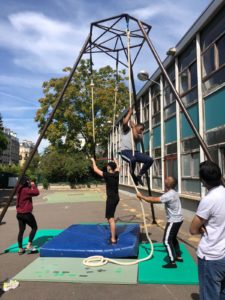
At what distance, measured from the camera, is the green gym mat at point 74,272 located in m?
6.16

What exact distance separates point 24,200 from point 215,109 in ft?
23.9

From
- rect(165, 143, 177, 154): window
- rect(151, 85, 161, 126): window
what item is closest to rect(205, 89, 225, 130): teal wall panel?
rect(165, 143, 177, 154): window

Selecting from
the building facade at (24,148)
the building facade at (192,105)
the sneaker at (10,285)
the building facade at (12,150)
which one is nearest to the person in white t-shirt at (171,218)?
the sneaker at (10,285)

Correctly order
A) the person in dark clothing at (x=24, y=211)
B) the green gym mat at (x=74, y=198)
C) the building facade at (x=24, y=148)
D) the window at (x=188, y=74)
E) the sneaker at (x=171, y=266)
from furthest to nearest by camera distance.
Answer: the building facade at (x=24, y=148), the green gym mat at (x=74, y=198), the window at (x=188, y=74), the person in dark clothing at (x=24, y=211), the sneaker at (x=171, y=266)

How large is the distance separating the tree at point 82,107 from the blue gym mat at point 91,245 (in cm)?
3190

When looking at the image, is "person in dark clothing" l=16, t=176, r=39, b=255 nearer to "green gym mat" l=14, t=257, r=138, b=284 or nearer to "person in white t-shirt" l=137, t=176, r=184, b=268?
"green gym mat" l=14, t=257, r=138, b=284

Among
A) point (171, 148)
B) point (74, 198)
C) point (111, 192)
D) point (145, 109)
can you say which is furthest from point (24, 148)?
point (111, 192)

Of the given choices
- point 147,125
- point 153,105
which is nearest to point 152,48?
point 153,105

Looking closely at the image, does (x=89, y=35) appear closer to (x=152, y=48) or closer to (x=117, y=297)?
(x=152, y=48)

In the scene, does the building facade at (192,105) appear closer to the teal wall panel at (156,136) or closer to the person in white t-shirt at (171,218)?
the teal wall panel at (156,136)

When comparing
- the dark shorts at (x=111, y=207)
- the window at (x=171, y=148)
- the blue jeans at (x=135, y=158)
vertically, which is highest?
the window at (x=171, y=148)

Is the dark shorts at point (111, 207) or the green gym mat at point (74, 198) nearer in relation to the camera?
the dark shorts at point (111, 207)

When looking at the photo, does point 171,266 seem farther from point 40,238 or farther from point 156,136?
point 156,136

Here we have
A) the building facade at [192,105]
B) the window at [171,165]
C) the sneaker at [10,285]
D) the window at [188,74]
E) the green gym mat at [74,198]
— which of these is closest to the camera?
the sneaker at [10,285]
